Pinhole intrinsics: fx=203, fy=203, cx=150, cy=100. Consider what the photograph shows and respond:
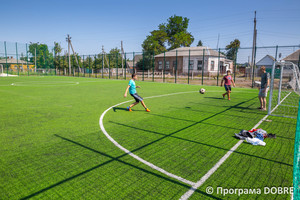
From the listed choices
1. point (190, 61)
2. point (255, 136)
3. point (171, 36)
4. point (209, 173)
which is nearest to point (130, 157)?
point (209, 173)

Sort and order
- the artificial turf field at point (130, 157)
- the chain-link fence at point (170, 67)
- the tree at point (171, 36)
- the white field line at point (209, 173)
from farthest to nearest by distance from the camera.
Result: the tree at point (171, 36) → the chain-link fence at point (170, 67) → the artificial turf field at point (130, 157) → the white field line at point (209, 173)

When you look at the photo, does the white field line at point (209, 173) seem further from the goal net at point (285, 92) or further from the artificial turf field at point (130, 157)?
the goal net at point (285, 92)

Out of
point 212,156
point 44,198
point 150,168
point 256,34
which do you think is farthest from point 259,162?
point 256,34

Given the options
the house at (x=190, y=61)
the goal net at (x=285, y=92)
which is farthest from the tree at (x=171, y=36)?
the goal net at (x=285, y=92)

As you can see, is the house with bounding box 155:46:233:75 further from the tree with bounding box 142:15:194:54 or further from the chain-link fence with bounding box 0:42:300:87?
the tree with bounding box 142:15:194:54

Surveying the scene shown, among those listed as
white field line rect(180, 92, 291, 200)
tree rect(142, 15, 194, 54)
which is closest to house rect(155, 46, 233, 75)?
tree rect(142, 15, 194, 54)

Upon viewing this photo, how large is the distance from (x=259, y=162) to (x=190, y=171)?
168 cm

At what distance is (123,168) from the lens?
4207mm

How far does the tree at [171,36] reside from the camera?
6917cm

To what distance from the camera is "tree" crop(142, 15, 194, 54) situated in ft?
227

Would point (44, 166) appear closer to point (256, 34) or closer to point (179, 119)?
point (179, 119)

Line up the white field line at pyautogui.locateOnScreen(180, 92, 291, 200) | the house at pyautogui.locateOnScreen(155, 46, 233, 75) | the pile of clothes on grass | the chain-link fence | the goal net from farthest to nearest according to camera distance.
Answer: the house at pyautogui.locateOnScreen(155, 46, 233, 75)
the chain-link fence
the goal net
the pile of clothes on grass
the white field line at pyautogui.locateOnScreen(180, 92, 291, 200)

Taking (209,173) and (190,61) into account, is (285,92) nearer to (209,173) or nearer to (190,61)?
(209,173)

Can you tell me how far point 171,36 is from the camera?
72500 millimetres
